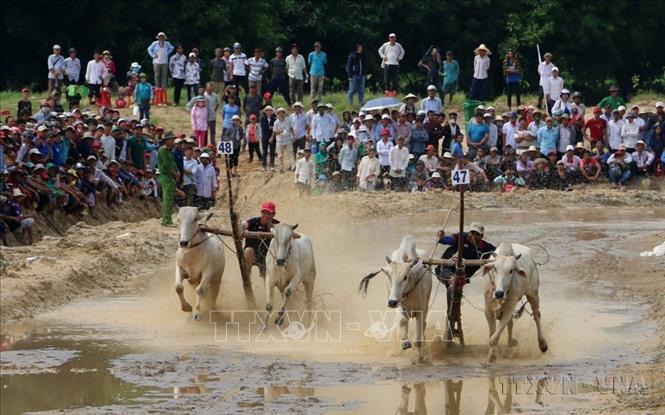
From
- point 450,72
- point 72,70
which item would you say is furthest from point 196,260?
point 450,72

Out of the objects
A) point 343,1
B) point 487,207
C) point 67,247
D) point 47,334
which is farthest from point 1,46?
point 47,334

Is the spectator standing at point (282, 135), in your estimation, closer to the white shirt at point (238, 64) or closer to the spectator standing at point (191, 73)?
the white shirt at point (238, 64)

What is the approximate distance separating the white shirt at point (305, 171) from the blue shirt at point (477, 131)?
3.69 m

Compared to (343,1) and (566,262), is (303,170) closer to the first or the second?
(566,262)

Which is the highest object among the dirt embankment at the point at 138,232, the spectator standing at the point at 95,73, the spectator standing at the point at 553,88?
the spectator standing at the point at 95,73

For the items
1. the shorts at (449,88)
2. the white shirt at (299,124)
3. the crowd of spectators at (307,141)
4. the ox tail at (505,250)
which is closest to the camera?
the ox tail at (505,250)

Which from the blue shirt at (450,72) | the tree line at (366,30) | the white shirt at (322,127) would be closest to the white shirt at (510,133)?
the white shirt at (322,127)

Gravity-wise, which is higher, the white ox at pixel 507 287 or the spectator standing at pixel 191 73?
the spectator standing at pixel 191 73

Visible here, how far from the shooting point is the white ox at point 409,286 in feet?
60.1

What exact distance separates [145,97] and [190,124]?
2.50 metres

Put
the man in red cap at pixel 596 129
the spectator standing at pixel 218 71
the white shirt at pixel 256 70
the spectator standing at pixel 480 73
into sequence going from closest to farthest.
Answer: the man in red cap at pixel 596 129 → the spectator standing at pixel 480 73 → the white shirt at pixel 256 70 → the spectator standing at pixel 218 71

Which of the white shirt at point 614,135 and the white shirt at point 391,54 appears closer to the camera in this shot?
the white shirt at point 614,135

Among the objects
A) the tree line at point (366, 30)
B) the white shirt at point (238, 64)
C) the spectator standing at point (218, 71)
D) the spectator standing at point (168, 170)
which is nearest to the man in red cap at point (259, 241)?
the spectator standing at point (168, 170)

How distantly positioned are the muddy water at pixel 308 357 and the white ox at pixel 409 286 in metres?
0.37
